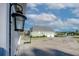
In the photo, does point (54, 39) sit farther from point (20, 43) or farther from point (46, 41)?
point (20, 43)

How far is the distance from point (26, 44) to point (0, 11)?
37 cm

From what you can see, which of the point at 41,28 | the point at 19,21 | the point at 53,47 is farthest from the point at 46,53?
the point at 19,21

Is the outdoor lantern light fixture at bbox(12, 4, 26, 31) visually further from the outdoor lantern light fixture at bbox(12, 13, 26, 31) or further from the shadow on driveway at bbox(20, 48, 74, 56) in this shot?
the shadow on driveway at bbox(20, 48, 74, 56)

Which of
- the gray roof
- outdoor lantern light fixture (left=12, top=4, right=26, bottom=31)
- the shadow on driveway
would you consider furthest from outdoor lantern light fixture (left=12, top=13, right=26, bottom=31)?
the shadow on driveway

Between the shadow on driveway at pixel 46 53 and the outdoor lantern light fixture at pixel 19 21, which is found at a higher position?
the outdoor lantern light fixture at pixel 19 21

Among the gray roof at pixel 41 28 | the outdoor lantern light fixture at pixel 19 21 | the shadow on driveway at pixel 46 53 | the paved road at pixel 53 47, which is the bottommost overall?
the shadow on driveway at pixel 46 53

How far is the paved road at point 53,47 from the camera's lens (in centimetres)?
164

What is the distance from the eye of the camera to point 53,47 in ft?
5.41

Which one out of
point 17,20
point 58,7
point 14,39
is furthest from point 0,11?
point 58,7

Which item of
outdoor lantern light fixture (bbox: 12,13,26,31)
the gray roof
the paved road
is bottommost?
the paved road

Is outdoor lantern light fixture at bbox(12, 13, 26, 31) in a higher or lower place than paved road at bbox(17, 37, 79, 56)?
higher

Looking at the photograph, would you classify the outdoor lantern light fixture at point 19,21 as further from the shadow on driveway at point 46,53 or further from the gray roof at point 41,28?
the shadow on driveway at point 46,53

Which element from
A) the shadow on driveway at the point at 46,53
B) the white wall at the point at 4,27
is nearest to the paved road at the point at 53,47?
the shadow on driveway at the point at 46,53

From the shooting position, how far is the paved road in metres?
1.64
